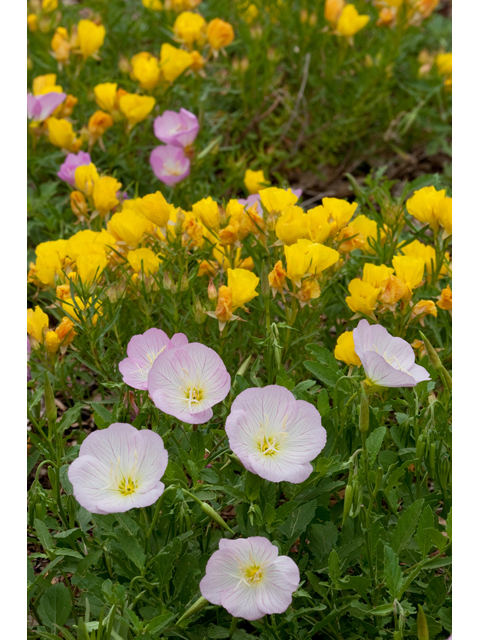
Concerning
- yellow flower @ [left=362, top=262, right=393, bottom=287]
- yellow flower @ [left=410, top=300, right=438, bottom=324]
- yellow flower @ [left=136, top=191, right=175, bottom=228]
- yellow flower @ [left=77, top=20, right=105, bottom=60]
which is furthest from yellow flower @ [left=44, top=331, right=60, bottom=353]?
yellow flower @ [left=77, top=20, right=105, bottom=60]

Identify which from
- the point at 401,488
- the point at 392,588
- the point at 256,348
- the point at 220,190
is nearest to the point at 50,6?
the point at 220,190

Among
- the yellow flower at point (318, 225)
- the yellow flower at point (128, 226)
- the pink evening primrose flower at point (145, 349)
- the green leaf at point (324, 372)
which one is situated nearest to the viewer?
the pink evening primrose flower at point (145, 349)

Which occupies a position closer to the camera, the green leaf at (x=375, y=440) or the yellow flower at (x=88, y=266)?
the green leaf at (x=375, y=440)

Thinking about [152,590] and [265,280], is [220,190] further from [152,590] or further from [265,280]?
[152,590]

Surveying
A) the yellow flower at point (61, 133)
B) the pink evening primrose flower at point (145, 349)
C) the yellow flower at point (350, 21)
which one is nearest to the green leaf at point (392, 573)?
the pink evening primrose flower at point (145, 349)

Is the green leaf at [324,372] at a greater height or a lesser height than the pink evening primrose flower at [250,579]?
greater

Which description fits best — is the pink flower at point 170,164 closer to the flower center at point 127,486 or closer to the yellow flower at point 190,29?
the yellow flower at point 190,29

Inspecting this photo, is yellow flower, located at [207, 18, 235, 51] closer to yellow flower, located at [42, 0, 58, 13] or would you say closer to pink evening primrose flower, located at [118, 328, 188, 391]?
yellow flower, located at [42, 0, 58, 13]
